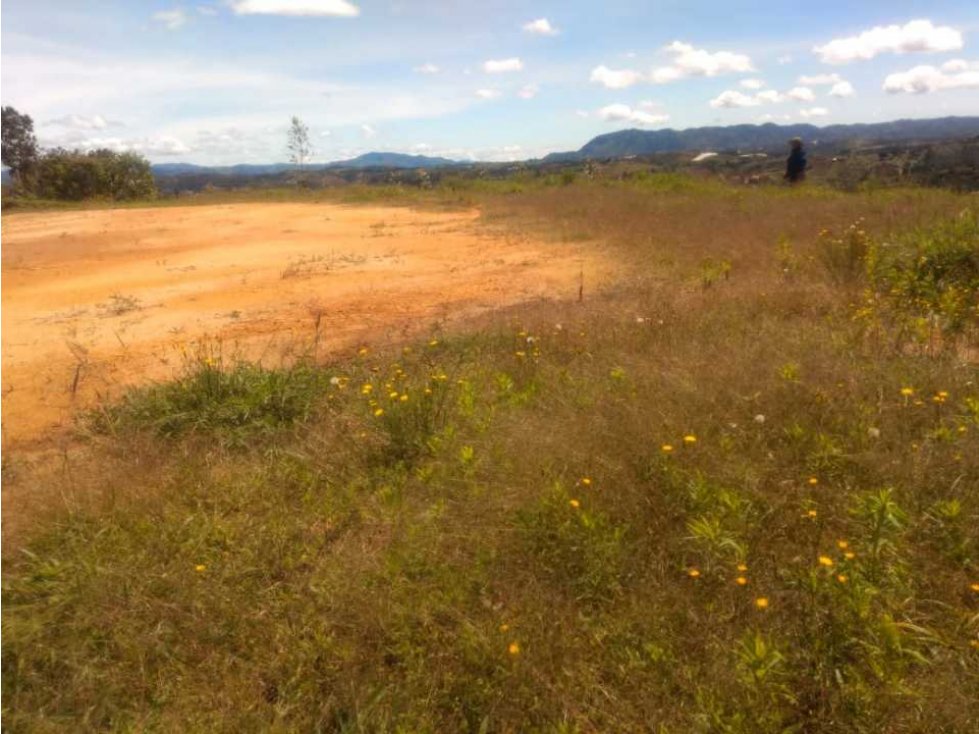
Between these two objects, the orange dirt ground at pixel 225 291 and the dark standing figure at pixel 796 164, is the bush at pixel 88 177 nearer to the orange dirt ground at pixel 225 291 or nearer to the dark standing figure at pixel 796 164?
the orange dirt ground at pixel 225 291

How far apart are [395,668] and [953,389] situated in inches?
117

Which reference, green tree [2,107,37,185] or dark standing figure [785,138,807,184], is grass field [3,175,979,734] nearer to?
dark standing figure [785,138,807,184]

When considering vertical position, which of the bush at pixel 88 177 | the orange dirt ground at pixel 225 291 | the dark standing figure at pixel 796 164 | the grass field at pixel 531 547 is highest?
the bush at pixel 88 177

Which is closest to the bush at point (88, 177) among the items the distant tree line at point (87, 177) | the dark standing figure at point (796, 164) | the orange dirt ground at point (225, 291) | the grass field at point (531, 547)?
the distant tree line at point (87, 177)

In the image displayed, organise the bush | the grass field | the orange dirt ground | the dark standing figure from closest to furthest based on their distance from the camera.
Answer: the grass field, the orange dirt ground, the dark standing figure, the bush

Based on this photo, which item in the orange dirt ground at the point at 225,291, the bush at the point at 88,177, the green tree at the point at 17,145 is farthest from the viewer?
the green tree at the point at 17,145

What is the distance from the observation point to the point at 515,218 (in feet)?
42.3

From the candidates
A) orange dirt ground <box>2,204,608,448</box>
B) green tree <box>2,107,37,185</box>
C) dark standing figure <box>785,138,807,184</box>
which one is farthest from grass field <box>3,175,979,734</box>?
green tree <box>2,107,37,185</box>

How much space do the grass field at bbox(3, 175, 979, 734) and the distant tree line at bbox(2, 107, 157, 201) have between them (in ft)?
77.6

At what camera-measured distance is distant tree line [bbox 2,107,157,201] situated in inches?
914

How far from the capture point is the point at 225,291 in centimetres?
748

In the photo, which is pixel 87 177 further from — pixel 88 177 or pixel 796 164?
pixel 796 164

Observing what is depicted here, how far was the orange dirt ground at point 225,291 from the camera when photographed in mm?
5008

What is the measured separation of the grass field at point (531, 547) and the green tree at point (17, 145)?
1170 inches
